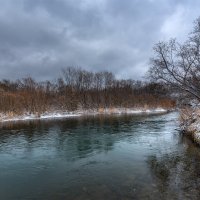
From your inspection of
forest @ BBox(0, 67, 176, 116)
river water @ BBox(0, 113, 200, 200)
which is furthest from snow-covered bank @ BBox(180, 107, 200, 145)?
forest @ BBox(0, 67, 176, 116)

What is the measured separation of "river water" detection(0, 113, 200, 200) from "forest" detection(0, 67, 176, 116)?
29.5 m

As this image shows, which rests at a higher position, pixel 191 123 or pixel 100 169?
pixel 191 123

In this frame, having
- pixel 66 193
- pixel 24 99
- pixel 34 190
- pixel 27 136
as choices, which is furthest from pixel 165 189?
pixel 24 99

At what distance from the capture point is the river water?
1110cm

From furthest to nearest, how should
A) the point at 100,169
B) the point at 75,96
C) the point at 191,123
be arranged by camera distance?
1. the point at 75,96
2. the point at 191,123
3. the point at 100,169

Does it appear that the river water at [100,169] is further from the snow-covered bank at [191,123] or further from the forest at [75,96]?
the forest at [75,96]

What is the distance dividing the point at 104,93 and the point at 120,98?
5165 mm

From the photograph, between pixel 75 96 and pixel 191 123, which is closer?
pixel 191 123

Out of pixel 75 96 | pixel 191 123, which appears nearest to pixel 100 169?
pixel 191 123

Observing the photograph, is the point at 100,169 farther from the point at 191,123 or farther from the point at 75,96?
the point at 75,96

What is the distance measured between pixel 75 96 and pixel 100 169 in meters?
64.7

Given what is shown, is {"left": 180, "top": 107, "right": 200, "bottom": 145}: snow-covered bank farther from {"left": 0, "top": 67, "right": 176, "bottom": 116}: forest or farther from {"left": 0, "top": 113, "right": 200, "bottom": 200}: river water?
{"left": 0, "top": 67, "right": 176, "bottom": 116}: forest

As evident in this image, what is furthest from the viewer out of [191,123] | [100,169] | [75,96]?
[75,96]

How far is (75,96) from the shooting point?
7912cm
